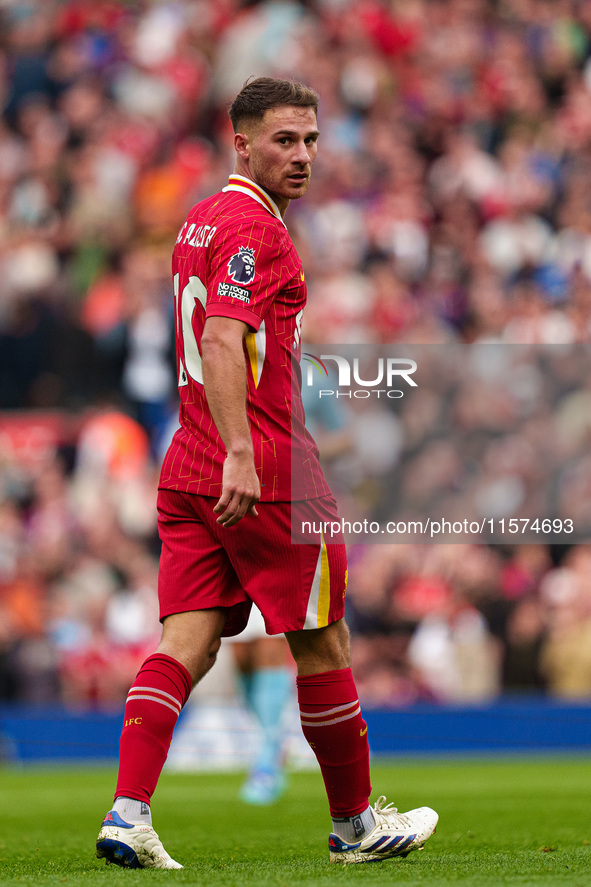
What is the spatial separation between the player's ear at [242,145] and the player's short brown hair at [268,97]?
3 centimetres

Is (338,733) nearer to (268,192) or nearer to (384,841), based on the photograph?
(384,841)

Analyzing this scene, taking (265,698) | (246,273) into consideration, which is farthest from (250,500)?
(265,698)

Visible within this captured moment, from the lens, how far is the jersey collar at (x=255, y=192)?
12.7 ft

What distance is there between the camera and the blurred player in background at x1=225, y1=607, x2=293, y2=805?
22.3 feet

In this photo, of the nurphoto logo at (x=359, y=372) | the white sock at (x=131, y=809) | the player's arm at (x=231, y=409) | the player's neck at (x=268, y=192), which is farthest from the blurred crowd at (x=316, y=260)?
the white sock at (x=131, y=809)

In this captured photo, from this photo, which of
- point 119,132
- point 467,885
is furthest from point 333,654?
point 119,132

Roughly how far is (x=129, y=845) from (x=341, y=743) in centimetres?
68

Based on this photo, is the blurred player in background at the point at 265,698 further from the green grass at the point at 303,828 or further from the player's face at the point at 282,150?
the player's face at the point at 282,150

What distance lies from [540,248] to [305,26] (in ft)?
12.5

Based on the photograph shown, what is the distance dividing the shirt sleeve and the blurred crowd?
518 centimetres

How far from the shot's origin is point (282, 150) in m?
3.88

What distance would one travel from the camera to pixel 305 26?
45.7ft

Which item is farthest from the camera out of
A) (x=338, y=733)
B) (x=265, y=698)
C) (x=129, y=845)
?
(x=265, y=698)

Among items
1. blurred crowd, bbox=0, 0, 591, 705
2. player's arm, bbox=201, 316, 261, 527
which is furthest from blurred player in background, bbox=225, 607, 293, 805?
player's arm, bbox=201, 316, 261, 527
